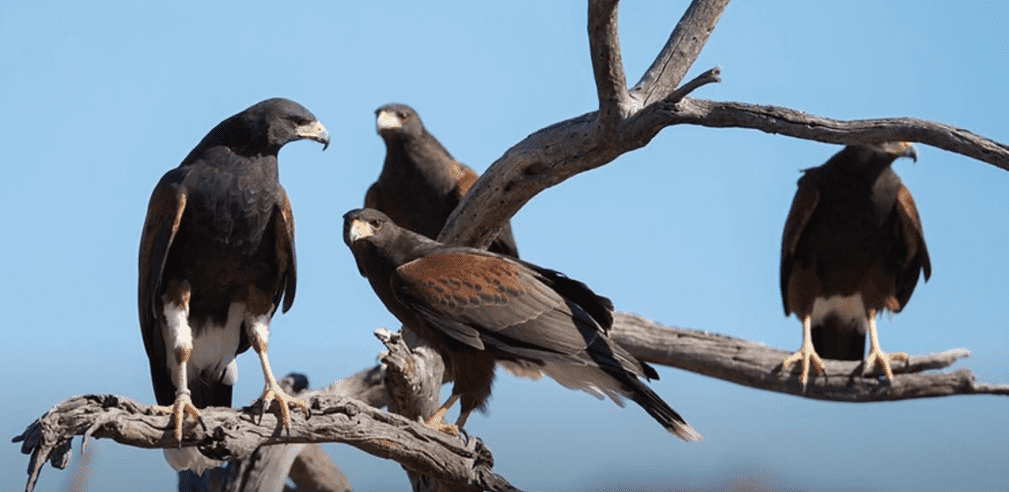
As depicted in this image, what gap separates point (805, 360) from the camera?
719 centimetres

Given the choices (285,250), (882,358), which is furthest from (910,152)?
(285,250)

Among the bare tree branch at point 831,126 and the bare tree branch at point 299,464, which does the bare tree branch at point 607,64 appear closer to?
the bare tree branch at point 831,126

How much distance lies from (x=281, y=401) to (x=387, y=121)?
3250 mm

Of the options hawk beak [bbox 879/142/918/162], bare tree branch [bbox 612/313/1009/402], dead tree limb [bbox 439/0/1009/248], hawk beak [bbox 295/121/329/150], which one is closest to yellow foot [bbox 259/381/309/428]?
hawk beak [bbox 295/121/329/150]

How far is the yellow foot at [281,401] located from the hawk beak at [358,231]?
71 centimetres

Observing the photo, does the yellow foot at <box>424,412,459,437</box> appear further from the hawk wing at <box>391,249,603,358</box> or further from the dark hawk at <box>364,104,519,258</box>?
the dark hawk at <box>364,104,519,258</box>

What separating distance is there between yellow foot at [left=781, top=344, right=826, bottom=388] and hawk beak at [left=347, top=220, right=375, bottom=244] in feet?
10.9

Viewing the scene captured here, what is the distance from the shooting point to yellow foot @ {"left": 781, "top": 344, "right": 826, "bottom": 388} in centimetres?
712

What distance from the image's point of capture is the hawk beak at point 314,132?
5012 mm

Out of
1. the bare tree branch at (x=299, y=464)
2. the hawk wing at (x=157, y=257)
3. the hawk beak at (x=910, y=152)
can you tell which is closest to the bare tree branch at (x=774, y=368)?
the hawk beak at (x=910, y=152)

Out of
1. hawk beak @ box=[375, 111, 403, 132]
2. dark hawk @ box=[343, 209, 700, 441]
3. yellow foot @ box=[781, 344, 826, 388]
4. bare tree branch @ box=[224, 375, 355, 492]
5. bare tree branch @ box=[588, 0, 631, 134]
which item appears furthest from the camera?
bare tree branch @ box=[224, 375, 355, 492]

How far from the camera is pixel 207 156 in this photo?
493 cm

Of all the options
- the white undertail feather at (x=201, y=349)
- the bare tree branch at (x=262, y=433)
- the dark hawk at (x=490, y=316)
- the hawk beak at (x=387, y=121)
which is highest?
the hawk beak at (x=387, y=121)

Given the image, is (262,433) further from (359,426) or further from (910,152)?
(910,152)
